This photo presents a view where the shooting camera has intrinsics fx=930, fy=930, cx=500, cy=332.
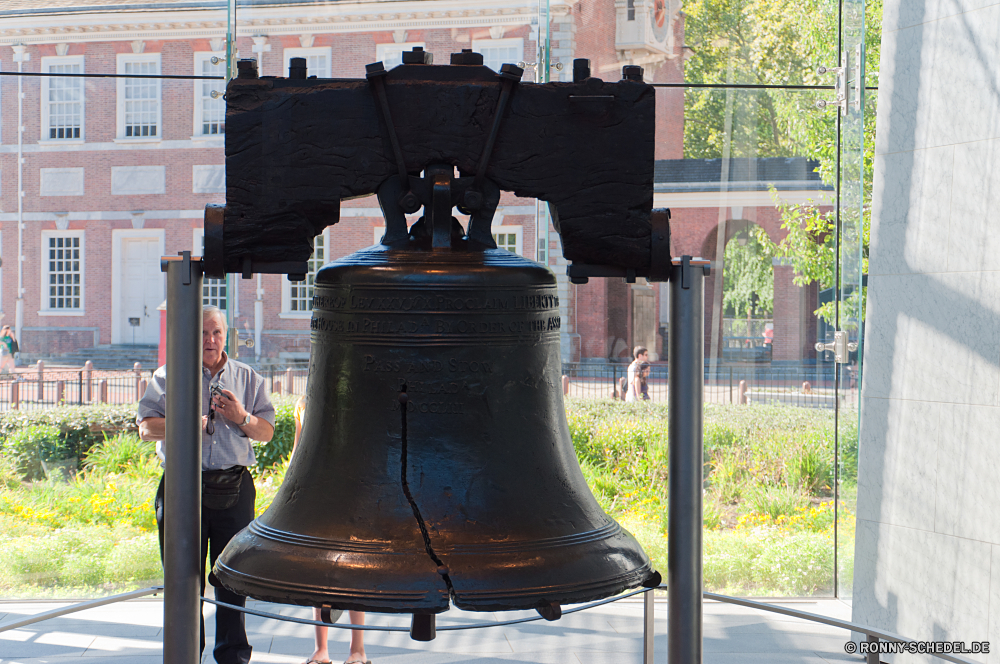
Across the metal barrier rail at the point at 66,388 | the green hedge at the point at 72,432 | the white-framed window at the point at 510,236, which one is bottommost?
the green hedge at the point at 72,432

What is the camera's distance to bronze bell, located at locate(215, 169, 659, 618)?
181 centimetres

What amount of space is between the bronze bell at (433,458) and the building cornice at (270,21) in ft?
14.6

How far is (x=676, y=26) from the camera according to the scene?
5.99m

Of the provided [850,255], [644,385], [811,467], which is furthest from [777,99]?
[811,467]

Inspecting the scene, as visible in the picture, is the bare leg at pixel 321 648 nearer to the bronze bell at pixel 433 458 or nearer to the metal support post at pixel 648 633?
the metal support post at pixel 648 633

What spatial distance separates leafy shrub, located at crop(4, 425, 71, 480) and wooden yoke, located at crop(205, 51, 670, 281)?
4897 mm

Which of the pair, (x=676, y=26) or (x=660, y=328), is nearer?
(x=676, y=26)

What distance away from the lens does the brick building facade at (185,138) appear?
20.0 feet

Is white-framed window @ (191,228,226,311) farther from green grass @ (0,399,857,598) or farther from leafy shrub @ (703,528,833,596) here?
leafy shrub @ (703,528,833,596)

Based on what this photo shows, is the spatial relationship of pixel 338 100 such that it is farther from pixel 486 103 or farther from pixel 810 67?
pixel 810 67

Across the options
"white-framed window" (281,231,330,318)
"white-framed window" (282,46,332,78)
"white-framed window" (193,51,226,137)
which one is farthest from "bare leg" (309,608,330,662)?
"white-framed window" (282,46,332,78)

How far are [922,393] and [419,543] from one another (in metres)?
3.14

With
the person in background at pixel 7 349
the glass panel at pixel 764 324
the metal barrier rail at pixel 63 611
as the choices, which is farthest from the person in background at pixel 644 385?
the person in background at pixel 7 349

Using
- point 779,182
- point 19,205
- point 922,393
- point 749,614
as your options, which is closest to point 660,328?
point 779,182
